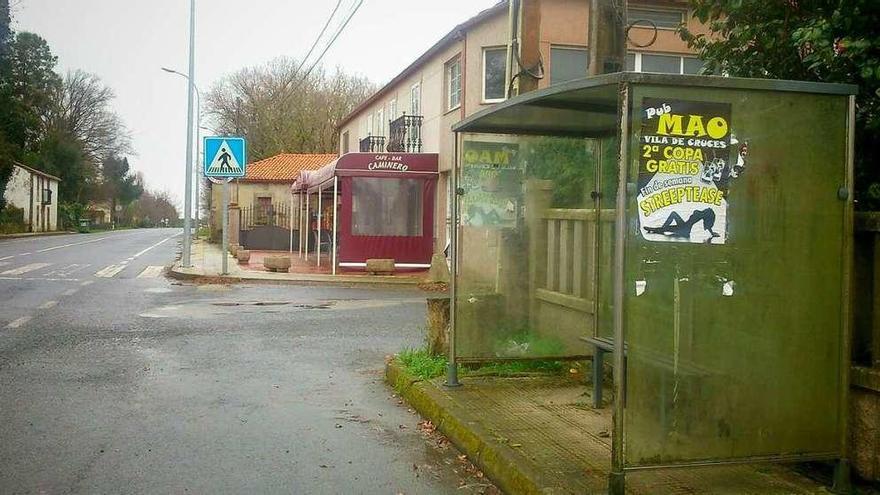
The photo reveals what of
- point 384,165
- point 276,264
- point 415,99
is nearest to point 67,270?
point 276,264

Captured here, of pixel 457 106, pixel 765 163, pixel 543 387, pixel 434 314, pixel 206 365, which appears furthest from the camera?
pixel 457 106

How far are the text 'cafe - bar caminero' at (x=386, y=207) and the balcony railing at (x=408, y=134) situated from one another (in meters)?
3.37

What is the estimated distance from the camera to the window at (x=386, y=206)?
22.7 metres

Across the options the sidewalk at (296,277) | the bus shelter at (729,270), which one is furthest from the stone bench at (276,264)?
the bus shelter at (729,270)

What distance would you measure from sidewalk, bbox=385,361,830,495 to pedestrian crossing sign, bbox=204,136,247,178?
13.6 metres

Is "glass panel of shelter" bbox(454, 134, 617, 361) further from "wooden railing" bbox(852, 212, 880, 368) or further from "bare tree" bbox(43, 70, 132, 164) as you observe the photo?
"bare tree" bbox(43, 70, 132, 164)

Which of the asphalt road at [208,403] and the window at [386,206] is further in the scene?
the window at [386,206]

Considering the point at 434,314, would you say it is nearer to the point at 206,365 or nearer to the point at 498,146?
the point at 498,146

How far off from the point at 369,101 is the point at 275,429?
28972 mm

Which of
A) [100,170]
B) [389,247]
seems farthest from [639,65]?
[100,170]

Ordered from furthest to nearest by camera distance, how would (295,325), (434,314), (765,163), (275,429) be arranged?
(295,325), (434,314), (275,429), (765,163)

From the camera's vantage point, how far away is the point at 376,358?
9.36 m

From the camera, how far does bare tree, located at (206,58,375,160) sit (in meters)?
64.6

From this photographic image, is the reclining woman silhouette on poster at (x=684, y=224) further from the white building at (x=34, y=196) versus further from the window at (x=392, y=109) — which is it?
the white building at (x=34, y=196)
